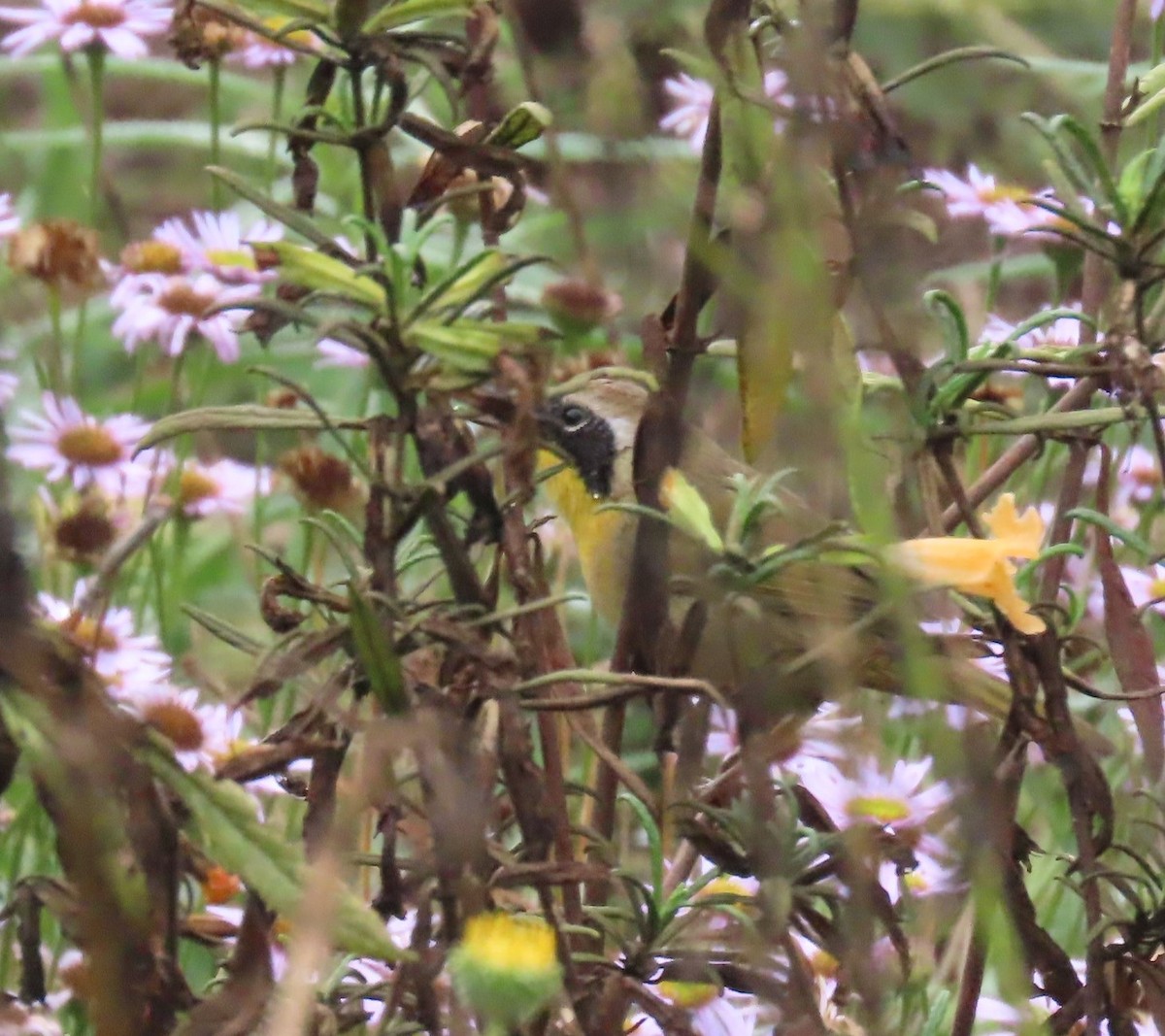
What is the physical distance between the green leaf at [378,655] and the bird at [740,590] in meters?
0.13

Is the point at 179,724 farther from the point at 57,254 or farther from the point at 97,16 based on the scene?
the point at 97,16

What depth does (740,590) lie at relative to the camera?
81 centimetres

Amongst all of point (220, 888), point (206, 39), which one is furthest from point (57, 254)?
point (220, 888)

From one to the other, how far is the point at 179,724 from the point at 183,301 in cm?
67

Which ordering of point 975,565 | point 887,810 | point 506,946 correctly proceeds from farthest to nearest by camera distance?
1. point 887,810
2. point 975,565
3. point 506,946

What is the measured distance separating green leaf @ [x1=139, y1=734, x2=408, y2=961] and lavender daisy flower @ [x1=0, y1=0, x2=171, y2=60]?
1.49 m

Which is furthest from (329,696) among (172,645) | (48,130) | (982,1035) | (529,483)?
(48,130)

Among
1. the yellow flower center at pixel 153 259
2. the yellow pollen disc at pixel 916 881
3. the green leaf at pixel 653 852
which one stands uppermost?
the yellow flower center at pixel 153 259

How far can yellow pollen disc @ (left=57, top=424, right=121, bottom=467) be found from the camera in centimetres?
200

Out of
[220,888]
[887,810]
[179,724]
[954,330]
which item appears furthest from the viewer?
[179,724]

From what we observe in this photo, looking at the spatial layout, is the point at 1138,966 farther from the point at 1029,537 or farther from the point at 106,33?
the point at 106,33

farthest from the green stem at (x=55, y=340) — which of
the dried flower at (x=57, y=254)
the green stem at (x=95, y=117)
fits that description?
the green stem at (x=95, y=117)

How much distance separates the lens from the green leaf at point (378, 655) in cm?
70

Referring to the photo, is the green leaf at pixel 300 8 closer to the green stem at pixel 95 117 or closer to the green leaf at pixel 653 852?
the green leaf at pixel 653 852
